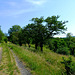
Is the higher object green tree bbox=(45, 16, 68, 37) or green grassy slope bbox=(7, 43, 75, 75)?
green tree bbox=(45, 16, 68, 37)

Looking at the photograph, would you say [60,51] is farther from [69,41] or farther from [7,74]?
[7,74]

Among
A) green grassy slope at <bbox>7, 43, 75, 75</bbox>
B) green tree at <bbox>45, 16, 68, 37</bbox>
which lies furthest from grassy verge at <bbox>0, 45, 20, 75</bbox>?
green tree at <bbox>45, 16, 68, 37</bbox>

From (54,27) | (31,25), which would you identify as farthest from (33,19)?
(54,27)

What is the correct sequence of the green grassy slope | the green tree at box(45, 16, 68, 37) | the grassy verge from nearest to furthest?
the grassy verge, the green grassy slope, the green tree at box(45, 16, 68, 37)

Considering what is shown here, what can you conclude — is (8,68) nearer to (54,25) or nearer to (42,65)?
(42,65)

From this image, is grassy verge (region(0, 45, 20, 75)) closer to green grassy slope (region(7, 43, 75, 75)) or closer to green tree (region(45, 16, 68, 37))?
green grassy slope (region(7, 43, 75, 75))

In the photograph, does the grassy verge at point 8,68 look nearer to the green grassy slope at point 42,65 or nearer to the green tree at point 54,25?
the green grassy slope at point 42,65

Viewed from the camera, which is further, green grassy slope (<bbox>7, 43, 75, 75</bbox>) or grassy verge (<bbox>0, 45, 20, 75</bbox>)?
green grassy slope (<bbox>7, 43, 75, 75</bbox>)

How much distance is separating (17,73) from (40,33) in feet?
57.0

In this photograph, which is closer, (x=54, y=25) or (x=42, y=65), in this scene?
(x=42, y=65)

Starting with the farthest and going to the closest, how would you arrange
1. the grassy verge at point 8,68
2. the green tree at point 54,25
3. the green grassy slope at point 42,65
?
1. the green tree at point 54,25
2. the green grassy slope at point 42,65
3. the grassy verge at point 8,68

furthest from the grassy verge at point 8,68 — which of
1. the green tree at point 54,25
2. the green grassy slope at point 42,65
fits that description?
the green tree at point 54,25

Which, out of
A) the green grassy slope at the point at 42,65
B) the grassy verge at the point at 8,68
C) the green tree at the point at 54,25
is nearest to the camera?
the grassy verge at the point at 8,68

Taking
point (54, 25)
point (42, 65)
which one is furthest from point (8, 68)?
point (54, 25)
